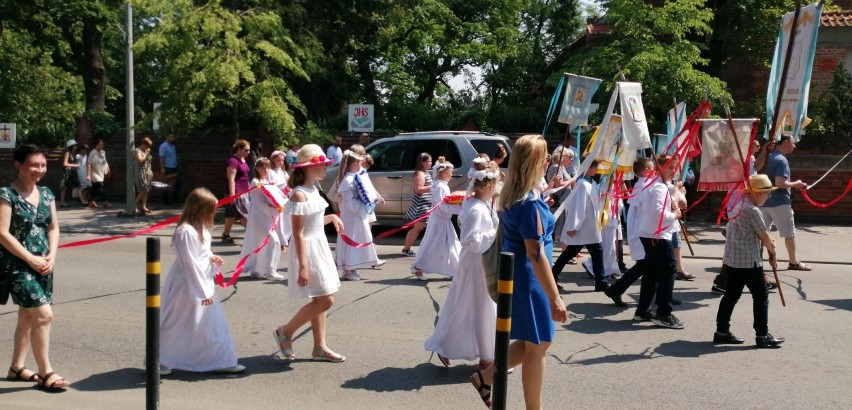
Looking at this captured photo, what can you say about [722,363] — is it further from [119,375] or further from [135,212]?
[135,212]

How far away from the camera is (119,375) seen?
21.1ft

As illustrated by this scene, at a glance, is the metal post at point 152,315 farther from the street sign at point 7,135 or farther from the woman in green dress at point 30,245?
the street sign at point 7,135

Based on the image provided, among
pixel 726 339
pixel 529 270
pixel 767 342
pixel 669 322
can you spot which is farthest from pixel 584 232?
pixel 529 270

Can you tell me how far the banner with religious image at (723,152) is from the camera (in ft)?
25.5

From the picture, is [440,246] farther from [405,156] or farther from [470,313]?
[405,156]

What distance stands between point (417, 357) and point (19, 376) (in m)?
3.01

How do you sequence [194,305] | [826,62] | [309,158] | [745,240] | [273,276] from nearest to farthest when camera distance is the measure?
[194,305]
[309,158]
[745,240]
[273,276]
[826,62]

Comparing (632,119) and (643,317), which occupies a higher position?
(632,119)

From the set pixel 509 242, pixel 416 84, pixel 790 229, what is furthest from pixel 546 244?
pixel 416 84

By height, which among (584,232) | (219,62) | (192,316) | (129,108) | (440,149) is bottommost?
(192,316)

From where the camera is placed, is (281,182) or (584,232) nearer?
(584,232)

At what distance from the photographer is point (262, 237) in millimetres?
10945

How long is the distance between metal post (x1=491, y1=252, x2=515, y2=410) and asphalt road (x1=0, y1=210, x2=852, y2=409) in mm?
1392

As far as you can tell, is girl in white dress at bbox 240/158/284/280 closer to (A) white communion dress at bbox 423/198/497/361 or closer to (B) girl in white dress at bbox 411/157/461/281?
(B) girl in white dress at bbox 411/157/461/281
